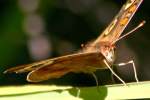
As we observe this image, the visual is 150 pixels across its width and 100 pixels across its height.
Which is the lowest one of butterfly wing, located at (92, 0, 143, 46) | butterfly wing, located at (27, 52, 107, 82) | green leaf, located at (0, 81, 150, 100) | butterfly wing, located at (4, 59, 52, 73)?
→ green leaf, located at (0, 81, 150, 100)

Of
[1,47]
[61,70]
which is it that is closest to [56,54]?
[1,47]

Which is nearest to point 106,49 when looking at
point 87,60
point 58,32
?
point 87,60

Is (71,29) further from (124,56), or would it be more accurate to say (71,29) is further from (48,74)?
(48,74)

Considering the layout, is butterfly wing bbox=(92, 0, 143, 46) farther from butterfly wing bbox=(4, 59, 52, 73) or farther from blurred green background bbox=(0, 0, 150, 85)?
blurred green background bbox=(0, 0, 150, 85)

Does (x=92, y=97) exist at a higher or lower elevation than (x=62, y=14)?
lower

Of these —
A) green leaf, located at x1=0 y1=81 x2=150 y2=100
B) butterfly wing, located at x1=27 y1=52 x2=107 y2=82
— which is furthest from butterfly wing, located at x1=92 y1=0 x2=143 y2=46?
green leaf, located at x1=0 y1=81 x2=150 y2=100

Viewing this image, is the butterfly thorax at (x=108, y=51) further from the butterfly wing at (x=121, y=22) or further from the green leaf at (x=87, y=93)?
the green leaf at (x=87, y=93)

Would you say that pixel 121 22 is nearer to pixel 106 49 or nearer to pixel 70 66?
pixel 106 49
